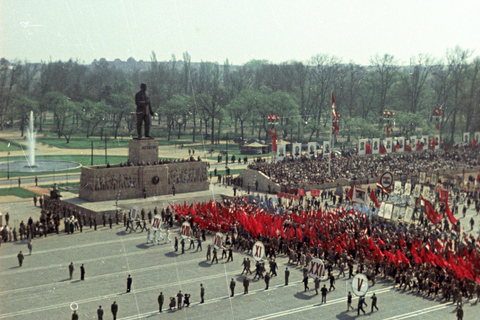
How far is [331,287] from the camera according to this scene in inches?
1118

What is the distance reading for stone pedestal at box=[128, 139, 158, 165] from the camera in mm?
49719

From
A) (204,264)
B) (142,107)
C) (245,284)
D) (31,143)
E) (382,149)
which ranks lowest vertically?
(204,264)

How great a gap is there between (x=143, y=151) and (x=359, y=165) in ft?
86.8

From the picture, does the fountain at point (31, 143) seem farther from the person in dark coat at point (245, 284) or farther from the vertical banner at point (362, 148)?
the person in dark coat at point (245, 284)

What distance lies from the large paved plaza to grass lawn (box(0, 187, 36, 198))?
56.6ft

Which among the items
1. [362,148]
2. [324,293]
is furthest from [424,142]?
[324,293]

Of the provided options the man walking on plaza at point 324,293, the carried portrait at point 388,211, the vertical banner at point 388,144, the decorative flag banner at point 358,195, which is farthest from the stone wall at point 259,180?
the man walking on plaza at point 324,293

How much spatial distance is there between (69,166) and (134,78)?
11320 cm

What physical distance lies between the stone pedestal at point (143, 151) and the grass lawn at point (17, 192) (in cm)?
1035

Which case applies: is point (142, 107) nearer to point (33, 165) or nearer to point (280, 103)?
point (33, 165)

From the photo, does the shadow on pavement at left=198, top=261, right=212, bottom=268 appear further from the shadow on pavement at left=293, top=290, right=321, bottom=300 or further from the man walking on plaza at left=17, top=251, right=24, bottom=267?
the man walking on plaza at left=17, top=251, right=24, bottom=267

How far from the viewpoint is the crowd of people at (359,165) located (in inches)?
2293

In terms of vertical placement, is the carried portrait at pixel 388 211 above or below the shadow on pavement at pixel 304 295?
above

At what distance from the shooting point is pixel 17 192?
5428cm
